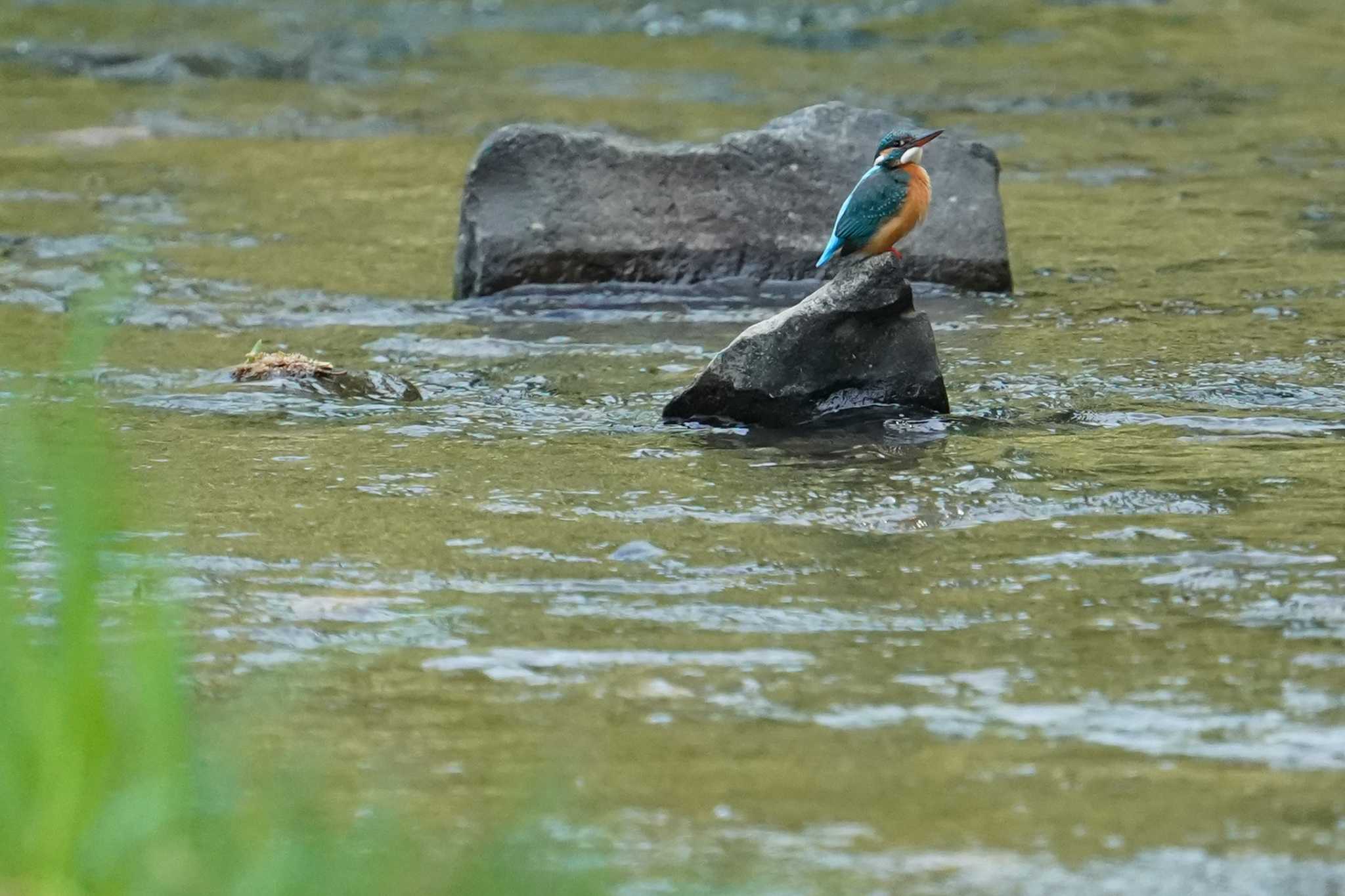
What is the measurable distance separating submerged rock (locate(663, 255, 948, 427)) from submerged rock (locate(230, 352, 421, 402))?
3.08ft

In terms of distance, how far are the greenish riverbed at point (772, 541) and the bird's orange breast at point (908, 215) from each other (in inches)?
19.4

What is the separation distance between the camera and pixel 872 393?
5.71 metres

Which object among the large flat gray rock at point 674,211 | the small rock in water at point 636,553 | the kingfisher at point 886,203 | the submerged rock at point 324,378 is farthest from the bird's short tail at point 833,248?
the small rock in water at point 636,553

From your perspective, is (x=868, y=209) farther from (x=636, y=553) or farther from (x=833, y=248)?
(x=636, y=553)

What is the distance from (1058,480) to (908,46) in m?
11.0

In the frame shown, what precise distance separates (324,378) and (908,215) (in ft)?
6.05

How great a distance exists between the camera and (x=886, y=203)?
6.00m

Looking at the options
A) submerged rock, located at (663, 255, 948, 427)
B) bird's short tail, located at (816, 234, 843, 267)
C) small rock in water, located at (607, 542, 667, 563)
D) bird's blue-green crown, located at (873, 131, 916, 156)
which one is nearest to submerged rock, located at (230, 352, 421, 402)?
submerged rock, located at (663, 255, 948, 427)

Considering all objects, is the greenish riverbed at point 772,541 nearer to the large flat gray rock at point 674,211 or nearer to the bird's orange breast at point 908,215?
the large flat gray rock at point 674,211

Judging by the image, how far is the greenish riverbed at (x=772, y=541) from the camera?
3061mm

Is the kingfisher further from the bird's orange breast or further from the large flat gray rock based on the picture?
the large flat gray rock

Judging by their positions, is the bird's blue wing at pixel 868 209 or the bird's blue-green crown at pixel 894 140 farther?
the bird's blue-green crown at pixel 894 140

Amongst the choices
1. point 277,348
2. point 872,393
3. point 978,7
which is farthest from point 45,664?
point 978,7

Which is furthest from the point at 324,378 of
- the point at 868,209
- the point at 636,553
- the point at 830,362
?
the point at 636,553
